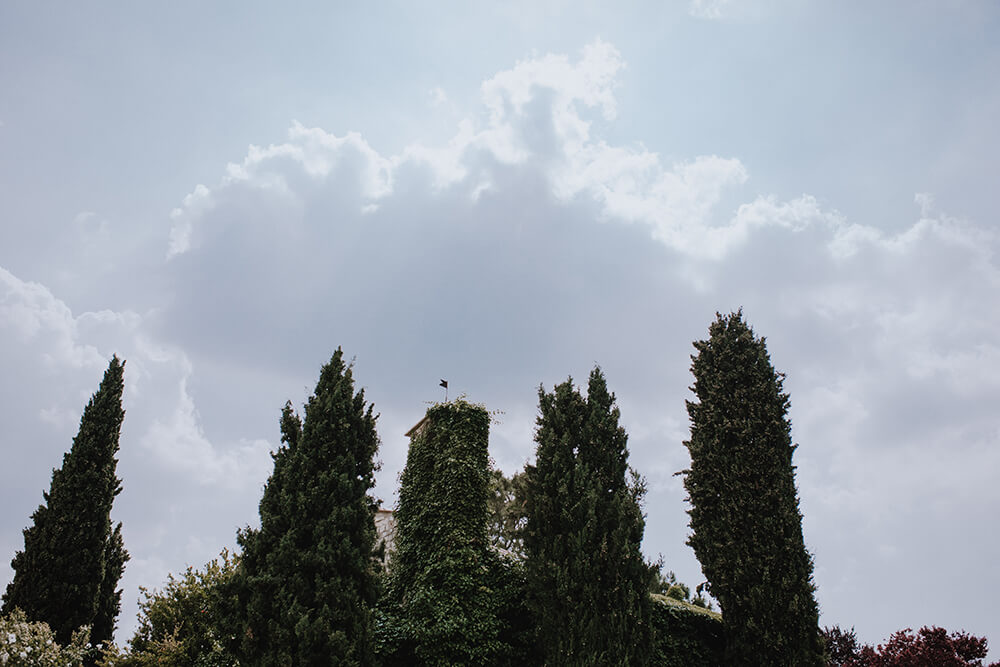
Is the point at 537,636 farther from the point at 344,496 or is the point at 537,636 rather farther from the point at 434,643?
the point at 344,496

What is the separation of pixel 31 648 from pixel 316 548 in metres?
8.24

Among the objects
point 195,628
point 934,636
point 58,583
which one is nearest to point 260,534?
point 195,628

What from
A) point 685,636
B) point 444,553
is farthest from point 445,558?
point 685,636

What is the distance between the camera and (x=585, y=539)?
13008 mm

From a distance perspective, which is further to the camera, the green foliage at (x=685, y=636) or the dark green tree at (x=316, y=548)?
the green foliage at (x=685, y=636)

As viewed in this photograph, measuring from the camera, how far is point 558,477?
14086 mm

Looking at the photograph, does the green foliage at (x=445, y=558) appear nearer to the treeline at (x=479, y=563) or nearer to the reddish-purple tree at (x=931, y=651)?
the treeline at (x=479, y=563)

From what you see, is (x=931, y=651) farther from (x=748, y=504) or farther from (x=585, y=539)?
(x=585, y=539)

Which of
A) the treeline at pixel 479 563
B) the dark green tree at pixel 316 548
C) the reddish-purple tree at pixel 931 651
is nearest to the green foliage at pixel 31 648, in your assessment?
the treeline at pixel 479 563

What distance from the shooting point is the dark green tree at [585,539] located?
12.3 m

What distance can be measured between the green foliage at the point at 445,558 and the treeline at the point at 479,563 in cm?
5

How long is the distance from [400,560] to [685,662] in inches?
286

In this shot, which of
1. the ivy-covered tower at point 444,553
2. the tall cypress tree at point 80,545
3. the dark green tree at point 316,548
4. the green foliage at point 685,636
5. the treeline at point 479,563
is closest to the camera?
the dark green tree at point 316,548

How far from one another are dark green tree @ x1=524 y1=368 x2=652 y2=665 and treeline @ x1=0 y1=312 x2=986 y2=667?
0.13ft
